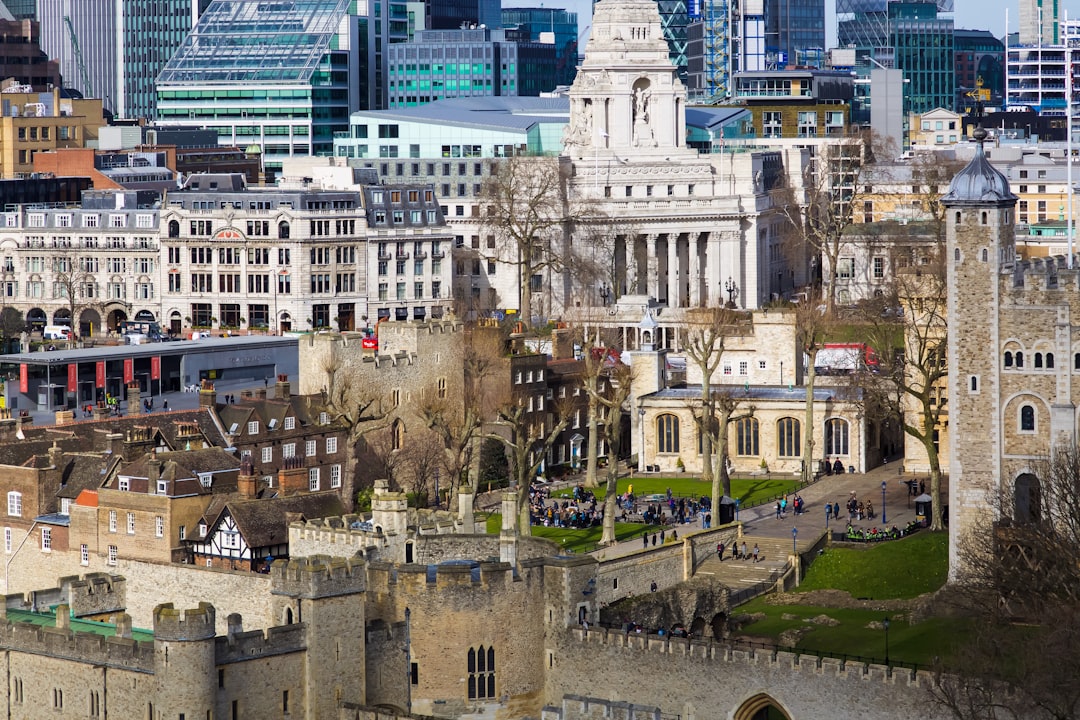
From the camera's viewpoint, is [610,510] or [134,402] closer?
[610,510]

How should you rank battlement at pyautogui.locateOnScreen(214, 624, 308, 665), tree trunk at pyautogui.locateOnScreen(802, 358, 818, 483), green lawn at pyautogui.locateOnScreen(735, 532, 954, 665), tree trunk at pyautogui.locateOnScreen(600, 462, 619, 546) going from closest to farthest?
battlement at pyautogui.locateOnScreen(214, 624, 308, 665)
green lawn at pyautogui.locateOnScreen(735, 532, 954, 665)
tree trunk at pyautogui.locateOnScreen(600, 462, 619, 546)
tree trunk at pyautogui.locateOnScreen(802, 358, 818, 483)

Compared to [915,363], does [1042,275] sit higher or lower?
higher

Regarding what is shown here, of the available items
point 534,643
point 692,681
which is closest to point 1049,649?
point 692,681

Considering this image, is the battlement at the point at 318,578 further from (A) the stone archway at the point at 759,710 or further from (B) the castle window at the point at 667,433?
(B) the castle window at the point at 667,433

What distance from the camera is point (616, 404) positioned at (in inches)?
5404

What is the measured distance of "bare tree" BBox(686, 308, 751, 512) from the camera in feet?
441

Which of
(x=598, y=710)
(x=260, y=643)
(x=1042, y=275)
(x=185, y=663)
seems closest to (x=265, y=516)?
(x=260, y=643)

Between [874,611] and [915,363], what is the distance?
899 inches

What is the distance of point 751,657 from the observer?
9950 centimetres

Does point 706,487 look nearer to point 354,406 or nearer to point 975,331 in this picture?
point 354,406

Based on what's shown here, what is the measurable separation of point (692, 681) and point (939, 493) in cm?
3005

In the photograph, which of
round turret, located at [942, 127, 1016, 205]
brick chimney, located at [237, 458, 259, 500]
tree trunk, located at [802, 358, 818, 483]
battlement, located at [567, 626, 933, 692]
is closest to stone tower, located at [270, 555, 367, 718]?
battlement, located at [567, 626, 933, 692]

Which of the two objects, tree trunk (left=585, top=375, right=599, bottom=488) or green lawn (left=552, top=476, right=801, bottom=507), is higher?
tree trunk (left=585, top=375, right=599, bottom=488)

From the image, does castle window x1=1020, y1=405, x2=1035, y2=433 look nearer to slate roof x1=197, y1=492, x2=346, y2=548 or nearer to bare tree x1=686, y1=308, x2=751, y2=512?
bare tree x1=686, y1=308, x2=751, y2=512
